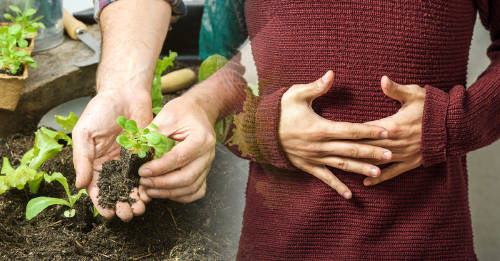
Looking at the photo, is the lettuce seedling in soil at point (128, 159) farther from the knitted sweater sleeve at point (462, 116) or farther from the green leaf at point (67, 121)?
the knitted sweater sleeve at point (462, 116)

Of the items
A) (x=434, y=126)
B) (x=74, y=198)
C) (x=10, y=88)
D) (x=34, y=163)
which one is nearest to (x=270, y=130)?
(x=434, y=126)

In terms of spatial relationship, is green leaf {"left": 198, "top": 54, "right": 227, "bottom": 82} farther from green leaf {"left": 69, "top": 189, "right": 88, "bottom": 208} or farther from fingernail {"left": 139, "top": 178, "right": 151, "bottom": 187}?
green leaf {"left": 69, "top": 189, "right": 88, "bottom": 208}

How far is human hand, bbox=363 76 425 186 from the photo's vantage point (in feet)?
2.29

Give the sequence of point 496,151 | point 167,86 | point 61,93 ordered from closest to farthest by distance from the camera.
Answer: point 167,86 < point 61,93 < point 496,151

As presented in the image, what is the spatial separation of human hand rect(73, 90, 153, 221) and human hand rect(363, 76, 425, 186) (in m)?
0.37

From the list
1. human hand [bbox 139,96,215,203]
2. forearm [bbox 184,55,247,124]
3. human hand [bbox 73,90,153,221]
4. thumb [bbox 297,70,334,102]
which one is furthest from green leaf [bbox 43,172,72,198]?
thumb [bbox 297,70,334,102]

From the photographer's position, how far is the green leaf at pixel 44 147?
3.13 feet

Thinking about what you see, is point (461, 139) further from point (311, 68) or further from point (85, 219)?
point (85, 219)

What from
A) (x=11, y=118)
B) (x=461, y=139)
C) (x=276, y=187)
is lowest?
(x=11, y=118)

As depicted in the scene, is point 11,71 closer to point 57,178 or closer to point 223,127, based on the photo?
point 57,178

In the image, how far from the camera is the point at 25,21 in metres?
1.25

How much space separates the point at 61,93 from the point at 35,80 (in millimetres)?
128

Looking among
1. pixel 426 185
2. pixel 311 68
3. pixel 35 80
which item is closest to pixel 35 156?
pixel 35 80

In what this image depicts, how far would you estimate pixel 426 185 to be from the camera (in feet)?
2.68
